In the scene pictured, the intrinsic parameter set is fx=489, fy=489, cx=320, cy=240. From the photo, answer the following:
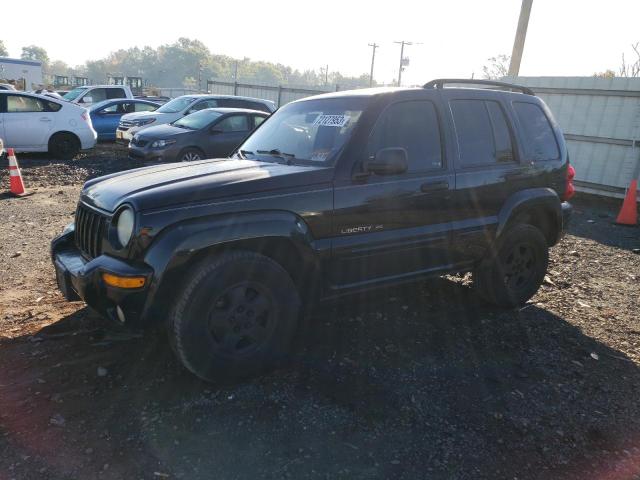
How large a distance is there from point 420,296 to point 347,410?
2.02 m

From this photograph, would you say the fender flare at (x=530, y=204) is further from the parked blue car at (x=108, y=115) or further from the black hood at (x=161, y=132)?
the parked blue car at (x=108, y=115)

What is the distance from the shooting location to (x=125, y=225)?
2.79m

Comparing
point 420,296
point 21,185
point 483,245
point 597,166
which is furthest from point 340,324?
point 597,166

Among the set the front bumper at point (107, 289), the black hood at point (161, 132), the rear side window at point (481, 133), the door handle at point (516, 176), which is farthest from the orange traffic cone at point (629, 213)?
the black hood at point (161, 132)

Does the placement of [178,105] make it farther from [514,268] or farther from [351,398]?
[351,398]

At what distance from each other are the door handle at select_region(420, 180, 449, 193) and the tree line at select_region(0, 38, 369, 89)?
13333 cm

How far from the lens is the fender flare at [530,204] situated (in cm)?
409

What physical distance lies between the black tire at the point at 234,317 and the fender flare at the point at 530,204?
2003mm

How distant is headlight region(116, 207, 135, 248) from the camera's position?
9.02ft

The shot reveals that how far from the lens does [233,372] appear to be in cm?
302

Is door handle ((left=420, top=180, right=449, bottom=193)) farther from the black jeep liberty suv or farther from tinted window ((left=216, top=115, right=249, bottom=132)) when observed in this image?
tinted window ((left=216, top=115, right=249, bottom=132))

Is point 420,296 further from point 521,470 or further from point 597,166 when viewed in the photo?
point 597,166

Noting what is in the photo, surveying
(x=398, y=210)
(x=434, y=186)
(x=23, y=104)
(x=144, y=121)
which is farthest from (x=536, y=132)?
(x=144, y=121)

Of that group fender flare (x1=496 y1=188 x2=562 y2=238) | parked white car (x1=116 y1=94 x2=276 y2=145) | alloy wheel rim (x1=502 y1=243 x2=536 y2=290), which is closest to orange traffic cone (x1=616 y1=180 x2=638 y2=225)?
fender flare (x1=496 y1=188 x2=562 y2=238)
